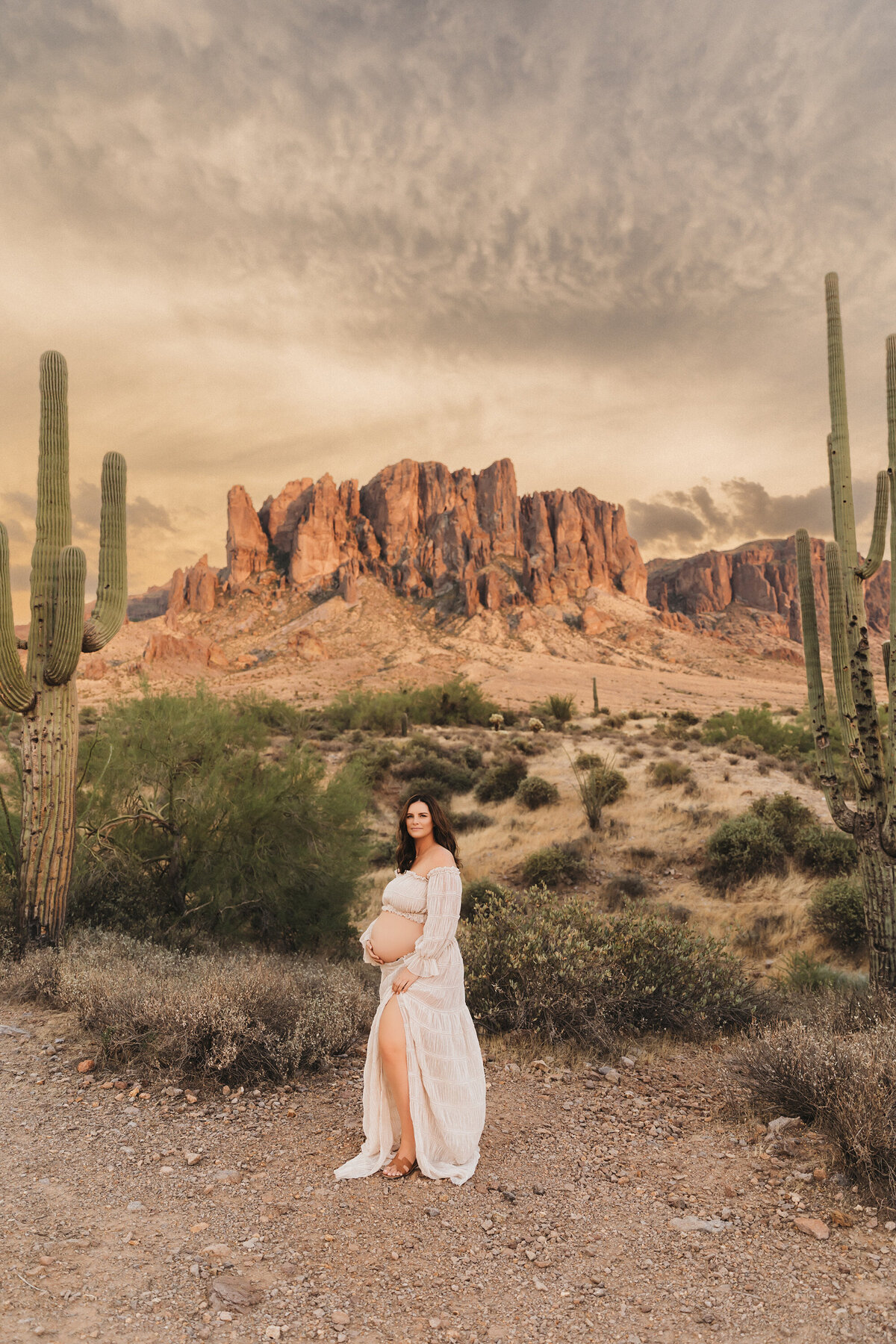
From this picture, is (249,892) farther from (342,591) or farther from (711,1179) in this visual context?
(342,591)

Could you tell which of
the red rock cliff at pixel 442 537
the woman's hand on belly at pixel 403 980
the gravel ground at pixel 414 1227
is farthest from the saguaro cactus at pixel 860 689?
the red rock cliff at pixel 442 537

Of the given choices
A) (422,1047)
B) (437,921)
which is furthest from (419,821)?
(422,1047)

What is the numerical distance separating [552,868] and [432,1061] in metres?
8.04

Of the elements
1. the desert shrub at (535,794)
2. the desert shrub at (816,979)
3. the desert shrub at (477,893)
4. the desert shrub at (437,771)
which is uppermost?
the desert shrub at (437,771)

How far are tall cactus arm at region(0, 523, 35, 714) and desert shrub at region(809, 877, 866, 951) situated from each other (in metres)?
8.83

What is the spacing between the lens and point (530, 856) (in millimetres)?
12023

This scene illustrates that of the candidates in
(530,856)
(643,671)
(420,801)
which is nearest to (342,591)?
(643,671)

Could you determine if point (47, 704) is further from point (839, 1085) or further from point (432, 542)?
point (432, 542)

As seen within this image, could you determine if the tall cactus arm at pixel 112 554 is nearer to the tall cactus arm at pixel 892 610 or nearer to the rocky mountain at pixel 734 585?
the tall cactus arm at pixel 892 610

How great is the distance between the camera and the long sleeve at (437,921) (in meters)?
3.73

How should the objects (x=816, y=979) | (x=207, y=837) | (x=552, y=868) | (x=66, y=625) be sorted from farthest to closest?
(x=552, y=868), (x=207, y=837), (x=816, y=979), (x=66, y=625)

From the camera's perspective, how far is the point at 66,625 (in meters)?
6.62

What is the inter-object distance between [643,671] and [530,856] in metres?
74.0

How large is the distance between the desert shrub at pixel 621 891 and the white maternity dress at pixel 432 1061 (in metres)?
7.34
